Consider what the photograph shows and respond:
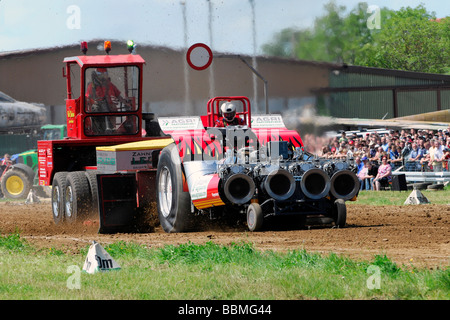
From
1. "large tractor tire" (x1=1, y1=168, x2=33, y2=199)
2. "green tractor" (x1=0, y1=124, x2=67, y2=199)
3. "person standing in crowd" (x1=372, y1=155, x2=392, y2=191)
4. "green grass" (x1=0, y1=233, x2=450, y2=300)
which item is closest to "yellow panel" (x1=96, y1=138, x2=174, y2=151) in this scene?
"green grass" (x1=0, y1=233, x2=450, y2=300)

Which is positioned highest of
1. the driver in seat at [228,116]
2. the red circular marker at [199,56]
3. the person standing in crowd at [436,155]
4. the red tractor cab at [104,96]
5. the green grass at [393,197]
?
the red circular marker at [199,56]

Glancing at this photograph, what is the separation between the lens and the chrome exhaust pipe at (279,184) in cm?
1178

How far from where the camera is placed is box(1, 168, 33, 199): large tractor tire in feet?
84.0

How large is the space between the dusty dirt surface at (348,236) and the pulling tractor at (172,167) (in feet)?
1.26

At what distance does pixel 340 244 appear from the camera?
10.3 m

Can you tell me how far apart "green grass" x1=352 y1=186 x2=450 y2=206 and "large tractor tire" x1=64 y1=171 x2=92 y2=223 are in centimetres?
663

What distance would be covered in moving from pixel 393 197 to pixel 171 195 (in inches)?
334

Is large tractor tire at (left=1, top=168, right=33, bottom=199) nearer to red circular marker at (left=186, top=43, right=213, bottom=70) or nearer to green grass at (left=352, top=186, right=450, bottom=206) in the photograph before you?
red circular marker at (left=186, top=43, right=213, bottom=70)

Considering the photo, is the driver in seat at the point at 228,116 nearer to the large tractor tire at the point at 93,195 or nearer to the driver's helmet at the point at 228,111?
the driver's helmet at the point at 228,111

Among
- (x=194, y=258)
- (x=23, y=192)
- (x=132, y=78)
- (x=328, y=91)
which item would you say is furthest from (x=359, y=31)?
(x=23, y=192)

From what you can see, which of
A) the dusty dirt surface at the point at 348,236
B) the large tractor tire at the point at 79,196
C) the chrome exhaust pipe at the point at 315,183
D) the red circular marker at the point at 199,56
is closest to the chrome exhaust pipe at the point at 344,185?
the chrome exhaust pipe at the point at 315,183

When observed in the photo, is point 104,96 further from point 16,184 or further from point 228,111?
point 16,184
